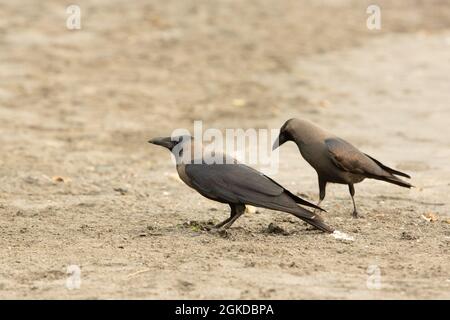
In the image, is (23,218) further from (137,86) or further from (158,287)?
(137,86)

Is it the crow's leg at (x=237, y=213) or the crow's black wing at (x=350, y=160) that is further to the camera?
the crow's black wing at (x=350, y=160)

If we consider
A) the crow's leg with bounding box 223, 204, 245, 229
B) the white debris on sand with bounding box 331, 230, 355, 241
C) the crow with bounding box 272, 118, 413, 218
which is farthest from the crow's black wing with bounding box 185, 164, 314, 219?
the crow with bounding box 272, 118, 413, 218

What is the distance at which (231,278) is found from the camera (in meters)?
6.13

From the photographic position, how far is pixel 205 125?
461 inches

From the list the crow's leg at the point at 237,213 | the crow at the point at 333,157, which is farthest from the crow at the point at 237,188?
the crow at the point at 333,157

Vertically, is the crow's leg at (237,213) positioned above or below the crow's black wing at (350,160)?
below

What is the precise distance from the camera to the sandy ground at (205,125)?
20.8 ft

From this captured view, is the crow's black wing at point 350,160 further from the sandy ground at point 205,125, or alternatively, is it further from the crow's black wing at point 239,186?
the crow's black wing at point 239,186

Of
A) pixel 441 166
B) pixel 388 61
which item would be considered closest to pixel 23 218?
pixel 441 166

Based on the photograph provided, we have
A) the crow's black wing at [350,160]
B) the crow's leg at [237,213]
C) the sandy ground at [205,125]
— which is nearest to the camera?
the sandy ground at [205,125]

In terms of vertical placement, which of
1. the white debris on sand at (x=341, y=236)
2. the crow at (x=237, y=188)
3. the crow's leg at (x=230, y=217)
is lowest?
the white debris on sand at (x=341, y=236)

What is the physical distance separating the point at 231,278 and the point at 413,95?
775cm

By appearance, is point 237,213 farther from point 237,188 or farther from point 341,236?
point 341,236

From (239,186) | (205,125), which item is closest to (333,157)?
(239,186)
